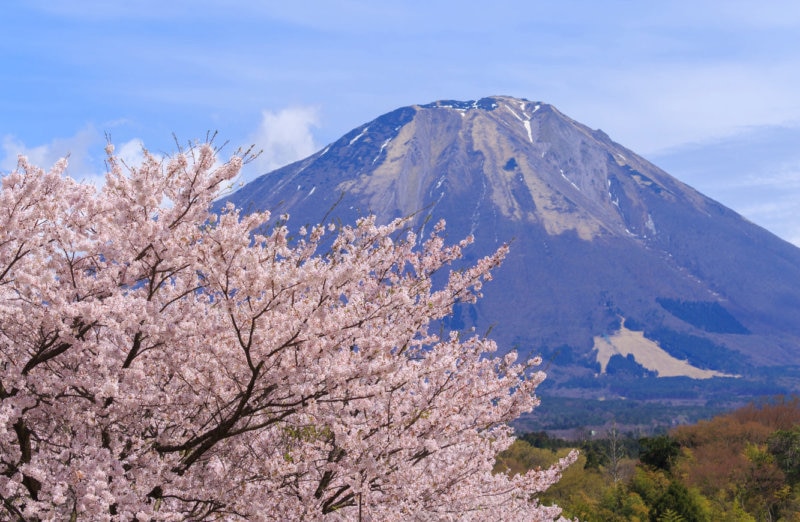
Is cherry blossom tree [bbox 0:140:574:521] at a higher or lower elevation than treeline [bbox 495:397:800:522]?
higher

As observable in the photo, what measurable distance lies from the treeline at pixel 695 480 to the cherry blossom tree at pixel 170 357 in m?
27.5

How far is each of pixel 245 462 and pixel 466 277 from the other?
382cm

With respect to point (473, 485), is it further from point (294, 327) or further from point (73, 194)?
point (73, 194)

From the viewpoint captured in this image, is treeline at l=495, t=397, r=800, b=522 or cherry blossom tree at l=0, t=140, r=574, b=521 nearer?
cherry blossom tree at l=0, t=140, r=574, b=521

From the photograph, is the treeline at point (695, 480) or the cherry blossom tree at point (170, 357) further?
the treeline at point (695, 480)

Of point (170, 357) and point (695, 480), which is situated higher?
point (170, 357)

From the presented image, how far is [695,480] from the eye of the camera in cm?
4991

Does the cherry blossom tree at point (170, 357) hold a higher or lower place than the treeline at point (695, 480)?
higher

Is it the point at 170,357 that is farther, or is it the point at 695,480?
the point at 695,480

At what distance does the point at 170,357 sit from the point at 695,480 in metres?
49.6

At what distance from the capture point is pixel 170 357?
6875 millimetres

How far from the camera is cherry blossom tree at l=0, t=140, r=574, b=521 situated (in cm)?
630

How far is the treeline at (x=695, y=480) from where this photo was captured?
3788 cm

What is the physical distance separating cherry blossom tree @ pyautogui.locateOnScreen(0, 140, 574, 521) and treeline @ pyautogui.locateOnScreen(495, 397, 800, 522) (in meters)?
27.5
